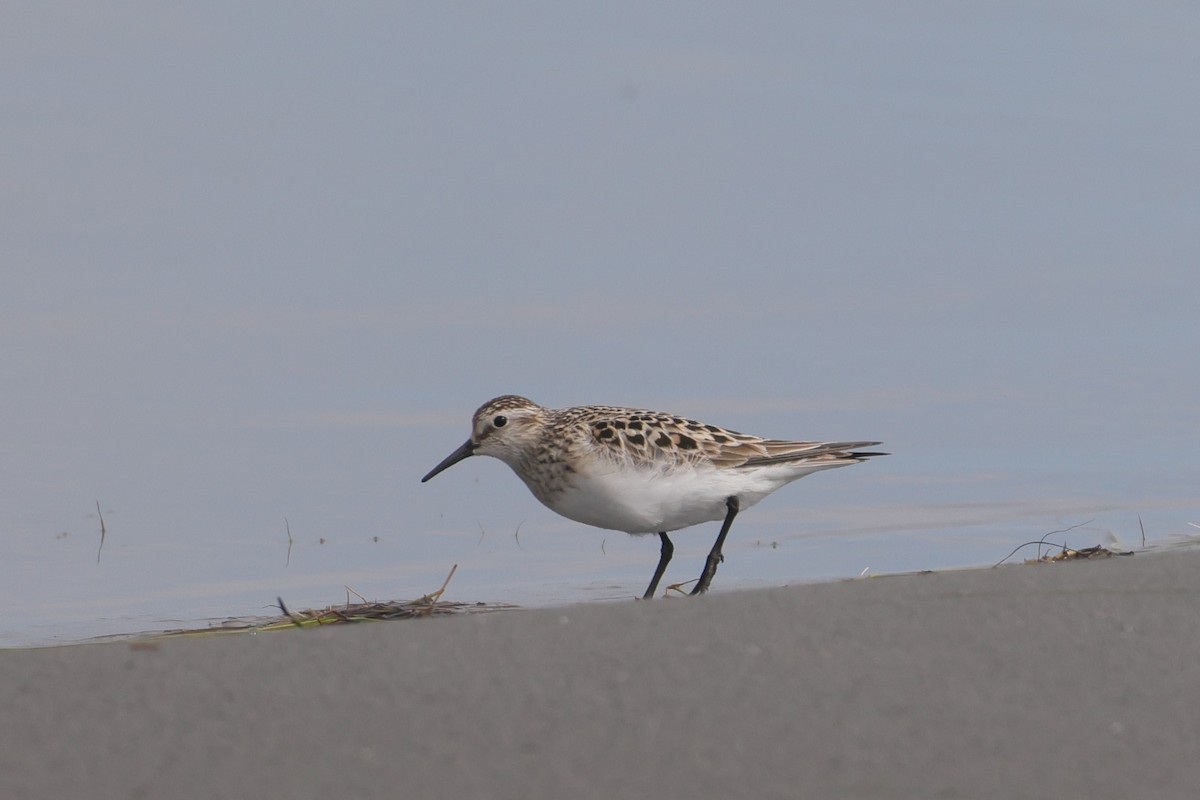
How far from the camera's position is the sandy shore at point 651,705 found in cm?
293

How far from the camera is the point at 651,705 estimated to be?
3.33 m

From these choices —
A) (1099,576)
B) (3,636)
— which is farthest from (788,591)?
(3,636)

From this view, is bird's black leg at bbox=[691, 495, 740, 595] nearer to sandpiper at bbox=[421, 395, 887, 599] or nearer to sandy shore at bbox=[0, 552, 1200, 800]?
sandpiper at bbox=[421, 395, 887, 599]

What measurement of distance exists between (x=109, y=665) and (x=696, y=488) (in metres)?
3.39

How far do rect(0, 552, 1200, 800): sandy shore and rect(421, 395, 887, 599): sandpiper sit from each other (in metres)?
2.37

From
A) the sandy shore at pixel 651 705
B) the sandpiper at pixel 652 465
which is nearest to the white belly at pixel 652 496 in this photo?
the sandpiper at pixel 652 465

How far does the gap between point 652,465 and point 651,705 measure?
10.9ft

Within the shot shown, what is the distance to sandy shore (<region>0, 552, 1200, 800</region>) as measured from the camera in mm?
2930

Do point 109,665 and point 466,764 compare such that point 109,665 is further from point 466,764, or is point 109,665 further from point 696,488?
point 696,488

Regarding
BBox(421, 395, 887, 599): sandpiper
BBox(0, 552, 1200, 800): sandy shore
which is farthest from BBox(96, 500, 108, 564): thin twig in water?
BBox(0, 552, 1200, 800): sandy shore

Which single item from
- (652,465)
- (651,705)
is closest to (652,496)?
(652,465)

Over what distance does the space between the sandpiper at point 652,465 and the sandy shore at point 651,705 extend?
237 centimetres

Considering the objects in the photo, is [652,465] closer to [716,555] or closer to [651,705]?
[716,555]

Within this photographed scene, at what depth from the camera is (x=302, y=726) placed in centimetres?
320
